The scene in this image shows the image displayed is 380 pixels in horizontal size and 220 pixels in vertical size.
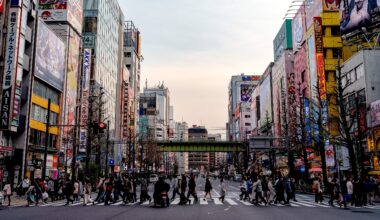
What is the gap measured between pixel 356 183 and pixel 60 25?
136ft

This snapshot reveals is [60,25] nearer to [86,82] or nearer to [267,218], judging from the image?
[86,82]

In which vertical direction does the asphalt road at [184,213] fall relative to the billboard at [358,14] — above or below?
below

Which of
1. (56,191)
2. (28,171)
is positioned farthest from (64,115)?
(56,191)

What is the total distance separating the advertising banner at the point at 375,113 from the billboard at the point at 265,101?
46859 millimetres

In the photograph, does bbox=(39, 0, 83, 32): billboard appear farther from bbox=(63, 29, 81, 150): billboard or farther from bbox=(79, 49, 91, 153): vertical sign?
bbox=(79, 49, 91, 153): vertical sign

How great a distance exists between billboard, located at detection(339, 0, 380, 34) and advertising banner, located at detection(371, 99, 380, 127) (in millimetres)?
11061

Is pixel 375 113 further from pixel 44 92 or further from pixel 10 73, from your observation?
pixel 44 92

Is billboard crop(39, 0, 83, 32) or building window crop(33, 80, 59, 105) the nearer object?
building window crop(33, 80, 59, 105)

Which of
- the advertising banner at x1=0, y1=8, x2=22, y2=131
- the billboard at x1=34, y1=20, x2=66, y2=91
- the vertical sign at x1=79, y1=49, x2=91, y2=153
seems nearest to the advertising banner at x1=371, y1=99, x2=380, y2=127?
the advertising banner at x1=0, y1=8, x2=22, y2=131

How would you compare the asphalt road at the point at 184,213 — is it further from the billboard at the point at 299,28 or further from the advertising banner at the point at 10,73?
the billboard at the point at 299,28

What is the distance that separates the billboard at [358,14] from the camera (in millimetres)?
41250

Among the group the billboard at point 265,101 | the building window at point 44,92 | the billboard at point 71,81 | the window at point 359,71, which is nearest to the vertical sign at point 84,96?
the billboard at point 71,81

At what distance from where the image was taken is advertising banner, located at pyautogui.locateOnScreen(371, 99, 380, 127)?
111 feet

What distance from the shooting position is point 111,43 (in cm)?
7812
